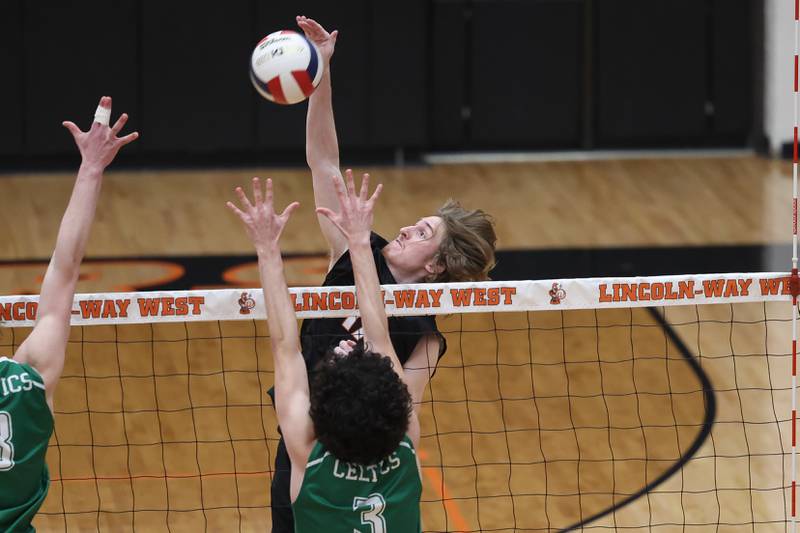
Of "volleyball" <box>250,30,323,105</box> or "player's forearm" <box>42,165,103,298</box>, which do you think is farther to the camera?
"volleyball" <box>250,30,323,105</box>

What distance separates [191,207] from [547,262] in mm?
4538

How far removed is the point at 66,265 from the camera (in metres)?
3.76

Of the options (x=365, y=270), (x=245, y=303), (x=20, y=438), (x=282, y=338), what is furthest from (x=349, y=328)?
(x=20, y=438)

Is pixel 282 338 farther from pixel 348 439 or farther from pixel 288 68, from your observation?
pixel 288 68


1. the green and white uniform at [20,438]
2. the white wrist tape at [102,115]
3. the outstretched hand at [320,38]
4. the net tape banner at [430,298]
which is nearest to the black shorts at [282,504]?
the net tape banner at [430,298]

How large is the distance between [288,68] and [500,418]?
4024mm

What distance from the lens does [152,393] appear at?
871 cm

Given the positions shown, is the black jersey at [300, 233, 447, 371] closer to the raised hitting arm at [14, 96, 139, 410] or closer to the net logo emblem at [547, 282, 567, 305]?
the net logo emblem at [547, 282, 567, 305]

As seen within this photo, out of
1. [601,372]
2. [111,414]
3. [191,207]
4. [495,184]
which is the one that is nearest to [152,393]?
[111,414]

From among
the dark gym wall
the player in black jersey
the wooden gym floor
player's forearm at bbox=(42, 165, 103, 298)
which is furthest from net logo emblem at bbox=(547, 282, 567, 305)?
the dark gym wall

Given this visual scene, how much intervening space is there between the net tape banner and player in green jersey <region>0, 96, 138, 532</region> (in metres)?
1.22

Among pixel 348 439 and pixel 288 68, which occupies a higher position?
pixel 288 68

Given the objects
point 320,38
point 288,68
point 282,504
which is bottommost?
point 282,504

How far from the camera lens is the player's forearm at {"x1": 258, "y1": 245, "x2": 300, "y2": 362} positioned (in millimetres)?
3697
